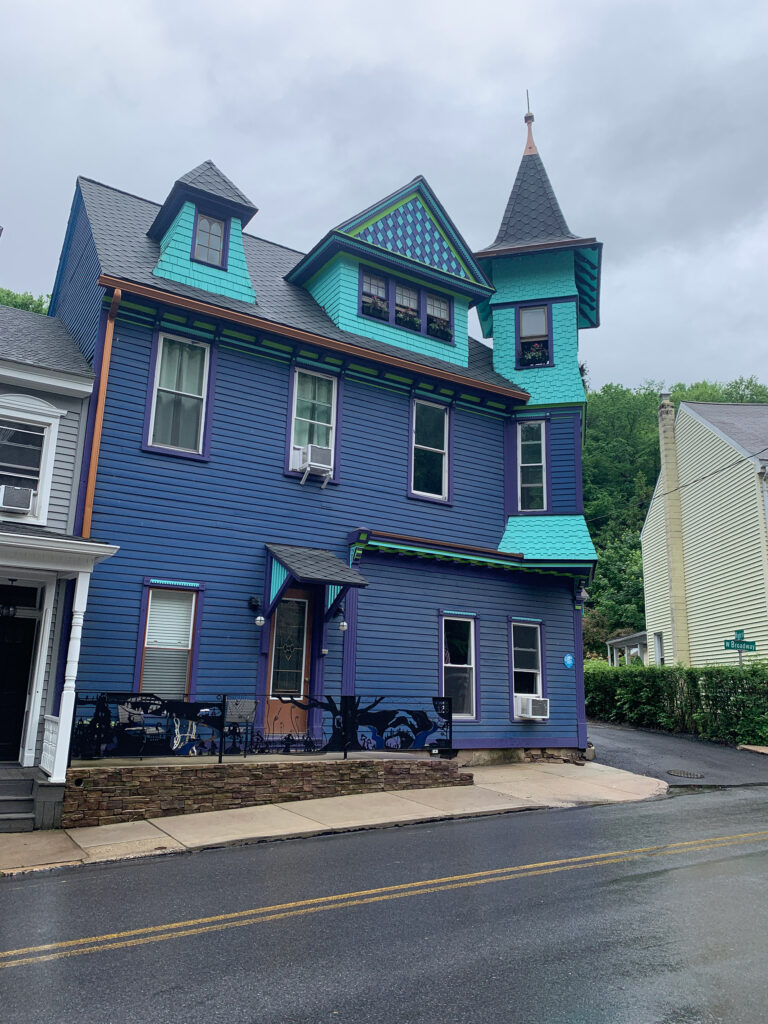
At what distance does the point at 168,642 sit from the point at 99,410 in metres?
3.78

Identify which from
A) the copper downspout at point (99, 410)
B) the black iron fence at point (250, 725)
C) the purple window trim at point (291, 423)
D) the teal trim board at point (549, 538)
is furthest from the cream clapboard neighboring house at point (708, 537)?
the copper downspout at point (99, 410)

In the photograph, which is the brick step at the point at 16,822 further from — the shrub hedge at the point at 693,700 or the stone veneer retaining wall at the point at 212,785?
the shrub hedge at the point at 693,700

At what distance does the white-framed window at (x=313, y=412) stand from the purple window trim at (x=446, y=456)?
176 cm

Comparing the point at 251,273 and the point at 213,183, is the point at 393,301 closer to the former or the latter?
the point at 251,273

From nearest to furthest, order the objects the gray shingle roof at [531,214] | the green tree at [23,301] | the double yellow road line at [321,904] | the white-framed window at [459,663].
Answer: the double yellow road line at [321,904] < the white-framed window at [459,663] < the gray shingle roof at [531,214] < the green tree at [23,301]

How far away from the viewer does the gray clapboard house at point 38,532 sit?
35.2 ft

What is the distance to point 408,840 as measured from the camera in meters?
8.83

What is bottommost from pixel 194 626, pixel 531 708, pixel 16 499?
pixel 531 708

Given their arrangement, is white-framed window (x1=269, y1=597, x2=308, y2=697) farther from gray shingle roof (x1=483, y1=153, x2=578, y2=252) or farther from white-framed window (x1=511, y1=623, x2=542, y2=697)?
gray shingle roof (x1=483, y1=153, x2=578, y2=252)

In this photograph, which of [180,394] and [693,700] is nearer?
[180,394]

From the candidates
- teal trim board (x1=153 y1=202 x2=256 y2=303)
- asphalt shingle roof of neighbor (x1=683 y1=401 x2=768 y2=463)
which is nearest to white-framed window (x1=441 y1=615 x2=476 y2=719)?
teal trim board (x1=153 y1=202 x2=256 y2=303)

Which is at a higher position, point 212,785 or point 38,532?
point 38,532

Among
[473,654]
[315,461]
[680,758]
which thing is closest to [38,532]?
[315,461]

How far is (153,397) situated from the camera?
12672 millimetres
